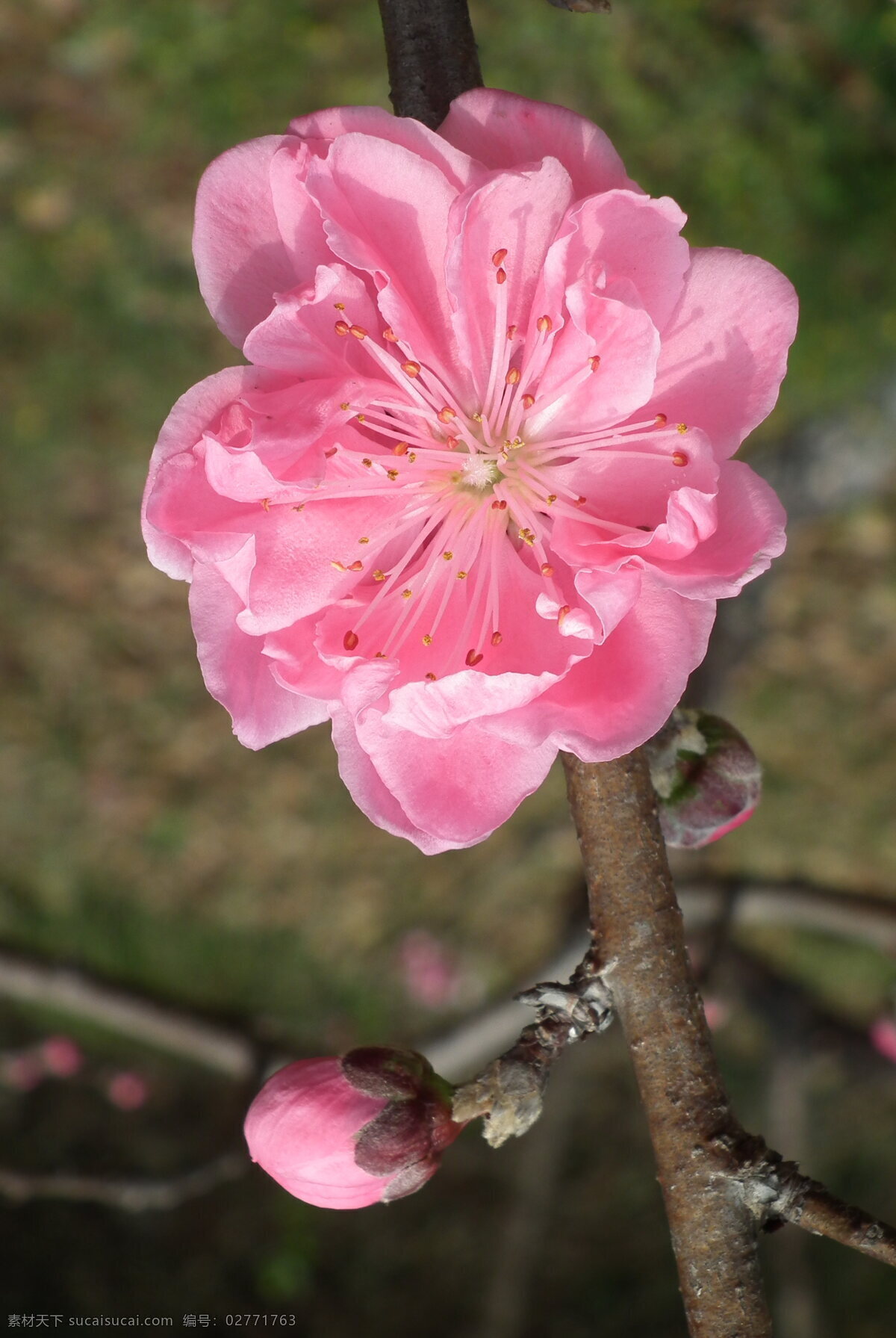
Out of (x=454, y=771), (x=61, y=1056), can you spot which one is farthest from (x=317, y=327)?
(x=61, y=1056)

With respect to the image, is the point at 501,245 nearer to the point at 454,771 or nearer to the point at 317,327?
the point at 317,327

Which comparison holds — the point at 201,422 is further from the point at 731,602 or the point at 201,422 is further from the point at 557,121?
the point at 731,602

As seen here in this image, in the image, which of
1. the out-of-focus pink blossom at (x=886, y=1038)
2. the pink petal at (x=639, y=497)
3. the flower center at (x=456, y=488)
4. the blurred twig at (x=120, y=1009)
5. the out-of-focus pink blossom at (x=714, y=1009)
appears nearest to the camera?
the pink petal at (x=639, y=497)

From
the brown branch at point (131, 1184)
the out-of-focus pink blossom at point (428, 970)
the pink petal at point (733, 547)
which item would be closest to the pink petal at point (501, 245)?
the pink petal at point (733, 547)

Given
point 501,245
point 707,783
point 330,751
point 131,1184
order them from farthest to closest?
1. point 330,751
2. point 131,1184
3. point 707,783
4. point 501,245

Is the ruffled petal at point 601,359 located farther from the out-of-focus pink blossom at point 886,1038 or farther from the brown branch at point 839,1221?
the out-of-focus pink blossom at point 886,1038

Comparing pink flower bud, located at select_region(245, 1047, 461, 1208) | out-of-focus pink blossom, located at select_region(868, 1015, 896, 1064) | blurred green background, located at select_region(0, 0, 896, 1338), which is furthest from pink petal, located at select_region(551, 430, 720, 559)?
blurred green background, located at select_region(0, 0, 896, 1338)

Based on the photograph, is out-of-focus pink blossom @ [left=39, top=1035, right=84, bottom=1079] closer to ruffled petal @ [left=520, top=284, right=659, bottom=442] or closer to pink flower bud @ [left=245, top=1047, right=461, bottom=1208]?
pink flower bud @ [left=245, top=1047, right=461, bottom=1208]
